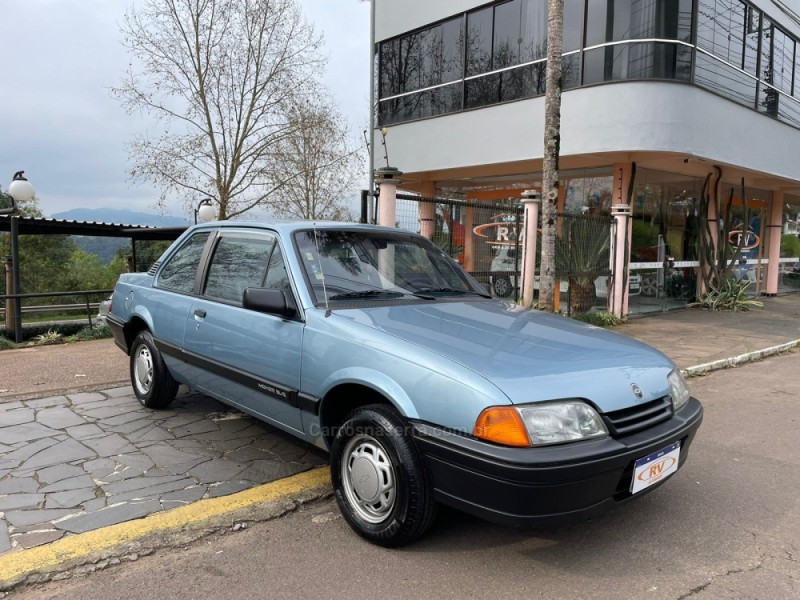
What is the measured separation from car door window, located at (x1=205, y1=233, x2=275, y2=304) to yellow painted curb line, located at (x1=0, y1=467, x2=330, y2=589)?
1248 millimetres

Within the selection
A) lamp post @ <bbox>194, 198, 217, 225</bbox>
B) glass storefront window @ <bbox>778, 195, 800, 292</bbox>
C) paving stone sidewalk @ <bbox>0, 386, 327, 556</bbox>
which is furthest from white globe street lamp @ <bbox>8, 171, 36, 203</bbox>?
glass storefront window @ <bbox>778, 195, 800, 292</bbox>

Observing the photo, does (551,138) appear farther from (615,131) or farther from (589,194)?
(589,194)

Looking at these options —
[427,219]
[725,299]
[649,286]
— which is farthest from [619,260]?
[427,219]

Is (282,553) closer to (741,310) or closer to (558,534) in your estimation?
Result: (558,534)

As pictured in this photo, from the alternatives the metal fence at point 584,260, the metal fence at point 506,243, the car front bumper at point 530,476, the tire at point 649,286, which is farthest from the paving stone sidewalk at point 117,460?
the tire at point 649,286

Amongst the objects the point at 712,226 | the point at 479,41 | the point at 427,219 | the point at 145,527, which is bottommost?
the point at 145,527

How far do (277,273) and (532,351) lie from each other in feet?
5.61

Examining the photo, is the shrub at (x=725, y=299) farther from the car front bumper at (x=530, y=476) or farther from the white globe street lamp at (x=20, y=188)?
the white globe street lamp at (x=20, y=188)

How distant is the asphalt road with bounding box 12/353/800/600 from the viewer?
2.51 metres

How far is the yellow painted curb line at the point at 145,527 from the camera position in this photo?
8.58 feet

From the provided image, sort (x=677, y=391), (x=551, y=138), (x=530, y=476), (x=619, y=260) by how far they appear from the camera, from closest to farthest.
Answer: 1. (x=530, y=476)
2. (x=677, y=391)
3. (x=551, y=138)
4. (x=619, y=260)

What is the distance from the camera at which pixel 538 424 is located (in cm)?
239

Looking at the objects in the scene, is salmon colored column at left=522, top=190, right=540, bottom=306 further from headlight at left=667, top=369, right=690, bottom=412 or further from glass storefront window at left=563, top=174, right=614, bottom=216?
headlight at left=667, top=369, right=690, bottom=412

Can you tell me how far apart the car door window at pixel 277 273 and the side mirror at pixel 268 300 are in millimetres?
301
